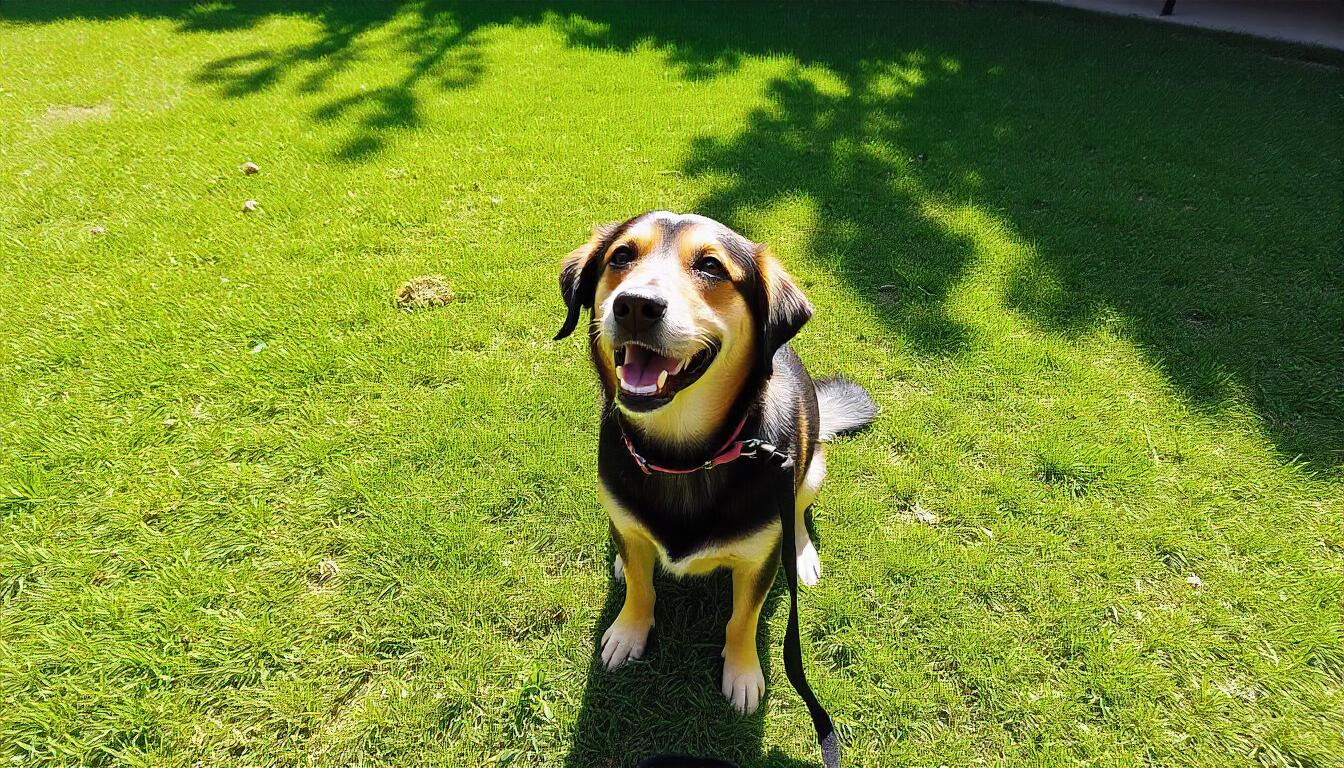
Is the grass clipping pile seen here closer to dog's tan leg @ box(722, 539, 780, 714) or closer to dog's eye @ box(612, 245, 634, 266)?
dog's eye @ box(612, 245, 634, 266)

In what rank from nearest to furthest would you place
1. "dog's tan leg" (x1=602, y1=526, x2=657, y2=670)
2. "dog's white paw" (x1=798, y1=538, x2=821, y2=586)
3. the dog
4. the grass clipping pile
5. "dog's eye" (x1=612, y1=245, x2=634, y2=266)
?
the dog → "dog's eye" (x1=612, y1=245, x2=634, y2=266) → "dog's tan leg" (x1=602, y1=526, x2=657, y2=670) → "dog's white paw" (x1=798, y1=538, x2=821, y2=586) → the grass clipping pile

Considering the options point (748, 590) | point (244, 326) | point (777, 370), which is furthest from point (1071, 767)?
point (244, 326)

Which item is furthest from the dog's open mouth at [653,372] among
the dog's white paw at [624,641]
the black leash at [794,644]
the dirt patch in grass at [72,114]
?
the dirt patch in grass at [72,114]

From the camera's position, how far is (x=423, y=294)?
4.17 meters

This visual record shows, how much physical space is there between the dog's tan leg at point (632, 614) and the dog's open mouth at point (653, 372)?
0.73 m

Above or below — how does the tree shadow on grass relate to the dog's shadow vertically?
above

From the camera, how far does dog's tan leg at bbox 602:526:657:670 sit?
7.88 feet

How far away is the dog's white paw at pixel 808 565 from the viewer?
2797 millimetres

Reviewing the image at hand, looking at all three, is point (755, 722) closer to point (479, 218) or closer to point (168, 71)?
point (479, 218)

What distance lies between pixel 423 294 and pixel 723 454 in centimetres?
292

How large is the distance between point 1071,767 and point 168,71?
10158mm

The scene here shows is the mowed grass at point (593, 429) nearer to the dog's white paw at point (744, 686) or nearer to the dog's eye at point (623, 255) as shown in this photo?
the dog's white paw at point (744, 686)

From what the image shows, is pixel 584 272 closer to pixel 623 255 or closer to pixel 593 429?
pixel 623 255

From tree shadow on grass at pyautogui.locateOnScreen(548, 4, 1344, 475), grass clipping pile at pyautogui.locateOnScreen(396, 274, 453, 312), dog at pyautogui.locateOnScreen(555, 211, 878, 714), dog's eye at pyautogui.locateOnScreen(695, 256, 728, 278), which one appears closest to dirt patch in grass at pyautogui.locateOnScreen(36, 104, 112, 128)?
grass clipping pile at pyautogui.locateOnScreen(396, 274, 453, 312)
